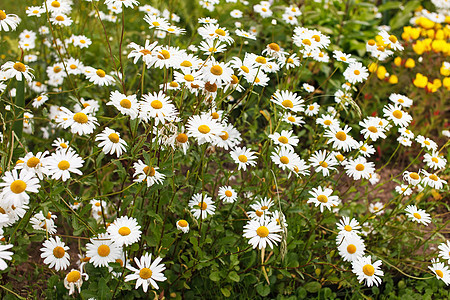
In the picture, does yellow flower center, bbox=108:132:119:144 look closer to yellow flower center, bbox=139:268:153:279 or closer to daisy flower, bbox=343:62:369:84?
yellow flower center, bbox=139:268:153:279

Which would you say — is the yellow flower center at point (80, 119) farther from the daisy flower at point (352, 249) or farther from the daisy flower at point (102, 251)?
the daisy flower at point (352, 249)

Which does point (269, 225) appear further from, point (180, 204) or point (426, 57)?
point (426, 57)

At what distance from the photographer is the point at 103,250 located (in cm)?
157

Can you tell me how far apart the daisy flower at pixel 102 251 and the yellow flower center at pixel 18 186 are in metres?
0.39

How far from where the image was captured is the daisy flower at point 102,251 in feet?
5.14

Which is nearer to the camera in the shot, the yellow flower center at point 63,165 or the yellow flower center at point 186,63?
the yellow flower center at point 63,165

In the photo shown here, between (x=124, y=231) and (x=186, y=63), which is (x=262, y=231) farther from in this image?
(x=186, y=63)

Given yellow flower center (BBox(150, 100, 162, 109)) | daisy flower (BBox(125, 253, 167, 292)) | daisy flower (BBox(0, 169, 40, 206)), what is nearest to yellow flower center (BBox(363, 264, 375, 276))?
daisy flower (BBox(125, 253, 167, 292))

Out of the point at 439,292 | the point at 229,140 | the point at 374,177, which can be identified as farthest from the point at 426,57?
the point at 229,140

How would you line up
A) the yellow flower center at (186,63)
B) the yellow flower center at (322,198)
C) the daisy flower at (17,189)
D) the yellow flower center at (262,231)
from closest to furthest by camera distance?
the daisy flower at (17,189) < the yellow flower center at (262,231) < the yellow flower center at (186,63) < the yellow flower center at (322,198)

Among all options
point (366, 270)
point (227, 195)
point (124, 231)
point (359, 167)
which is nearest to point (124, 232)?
point (124, 231)

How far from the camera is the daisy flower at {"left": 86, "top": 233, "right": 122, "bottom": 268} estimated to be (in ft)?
5.14

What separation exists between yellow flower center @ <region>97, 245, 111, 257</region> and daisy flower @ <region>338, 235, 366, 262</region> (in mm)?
998

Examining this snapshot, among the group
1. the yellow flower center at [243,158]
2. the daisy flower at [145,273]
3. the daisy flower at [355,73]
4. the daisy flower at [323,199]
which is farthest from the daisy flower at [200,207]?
the daisy flower at [355,73]
